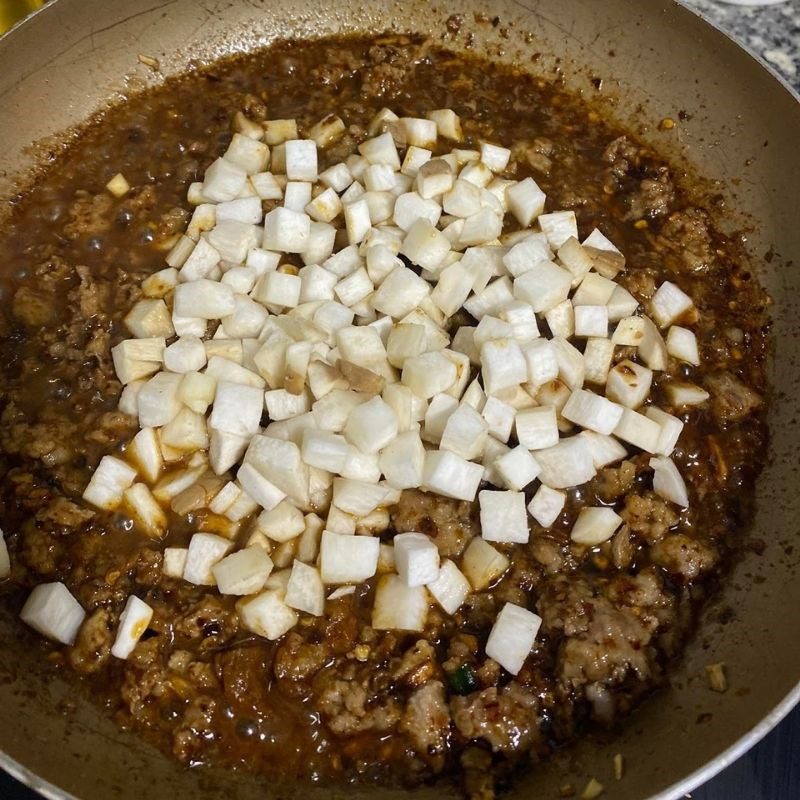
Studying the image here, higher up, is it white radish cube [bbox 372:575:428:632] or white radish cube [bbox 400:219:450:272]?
white radish cube [bbox 400:219:450:272]

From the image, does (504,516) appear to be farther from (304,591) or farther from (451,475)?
(304,591)

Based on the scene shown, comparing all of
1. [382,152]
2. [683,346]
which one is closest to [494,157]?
[382,152]

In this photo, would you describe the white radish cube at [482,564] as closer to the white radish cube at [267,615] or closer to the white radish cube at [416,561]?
the white radish cube at [416,561]

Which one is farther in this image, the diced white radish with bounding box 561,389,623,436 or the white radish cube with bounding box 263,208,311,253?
the white radish cube with bounding box 263,208,311,253

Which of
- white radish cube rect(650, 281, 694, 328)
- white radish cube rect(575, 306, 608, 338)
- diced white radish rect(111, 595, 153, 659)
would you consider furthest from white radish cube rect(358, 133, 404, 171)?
diced white radish rect(111, 595, 153, 659)

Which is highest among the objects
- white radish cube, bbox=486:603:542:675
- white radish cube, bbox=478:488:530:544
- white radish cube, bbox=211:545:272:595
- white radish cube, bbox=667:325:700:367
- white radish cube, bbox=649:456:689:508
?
white radish cube, bbox=667:325:700:367

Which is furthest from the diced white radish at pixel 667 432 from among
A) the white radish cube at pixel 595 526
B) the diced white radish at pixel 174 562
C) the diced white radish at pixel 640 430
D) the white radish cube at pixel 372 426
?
the diced white radish at pixel 174 562

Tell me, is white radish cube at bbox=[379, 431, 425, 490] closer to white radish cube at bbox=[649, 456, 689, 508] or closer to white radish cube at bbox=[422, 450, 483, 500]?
white radish cube at bbox=[422, 450, 483, 500]
